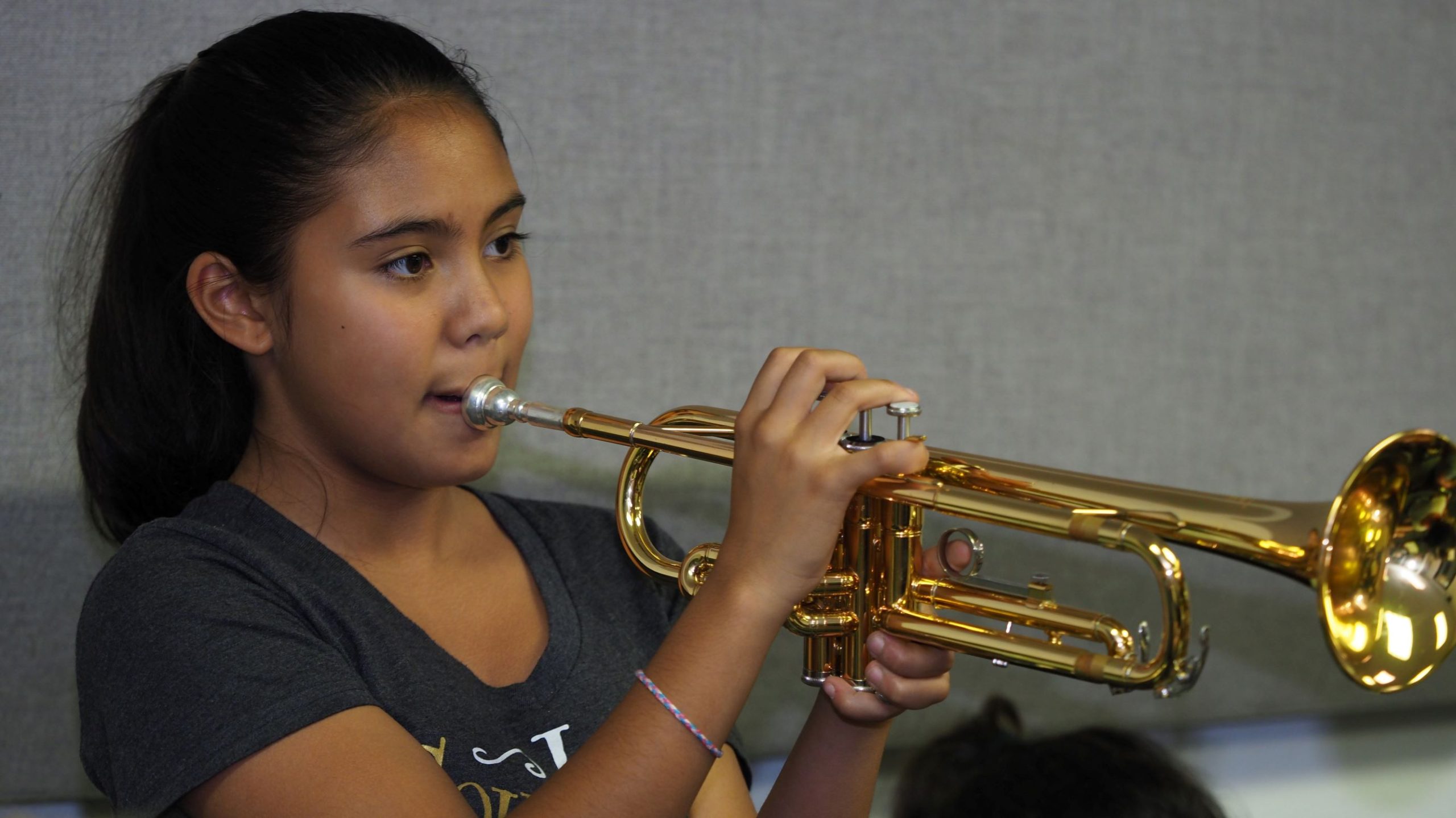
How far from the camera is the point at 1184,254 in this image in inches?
60.6

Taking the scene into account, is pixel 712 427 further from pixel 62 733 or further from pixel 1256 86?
pixel 1256 86

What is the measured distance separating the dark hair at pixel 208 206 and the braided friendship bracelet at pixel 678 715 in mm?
402

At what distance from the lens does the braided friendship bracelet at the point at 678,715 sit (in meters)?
0.80

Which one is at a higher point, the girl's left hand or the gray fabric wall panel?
the gray fabric wall panel

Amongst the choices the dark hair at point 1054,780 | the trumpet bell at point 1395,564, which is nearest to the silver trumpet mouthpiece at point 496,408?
the dark hair at point 1054,780

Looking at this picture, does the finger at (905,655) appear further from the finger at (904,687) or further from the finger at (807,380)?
the finger at (807,380)

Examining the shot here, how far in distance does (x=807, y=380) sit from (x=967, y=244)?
70 cm

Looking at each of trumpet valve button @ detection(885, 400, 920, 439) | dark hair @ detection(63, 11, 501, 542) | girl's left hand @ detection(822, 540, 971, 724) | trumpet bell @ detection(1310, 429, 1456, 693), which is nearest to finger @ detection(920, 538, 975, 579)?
girl's left hand @ detection(822, 540, 971, 724)

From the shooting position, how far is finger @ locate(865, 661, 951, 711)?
92cm

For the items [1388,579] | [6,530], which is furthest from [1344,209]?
[6,530]

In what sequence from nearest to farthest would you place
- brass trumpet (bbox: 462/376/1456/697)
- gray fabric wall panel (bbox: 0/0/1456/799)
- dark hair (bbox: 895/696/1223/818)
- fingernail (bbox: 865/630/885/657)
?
dark hair (bbox: 895/696/1223/818) < brass trumpet (bbox: 462/376/1456/697) < fingernail (bbox: 865/630/885/657) < gray fabric wall panel (bbox: 0/0/1456/799)

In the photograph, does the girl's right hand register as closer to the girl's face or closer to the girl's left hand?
the girl's left hand

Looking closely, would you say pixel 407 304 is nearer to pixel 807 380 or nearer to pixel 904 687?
pixel 807 380

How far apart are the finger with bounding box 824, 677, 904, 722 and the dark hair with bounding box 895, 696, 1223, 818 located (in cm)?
28
